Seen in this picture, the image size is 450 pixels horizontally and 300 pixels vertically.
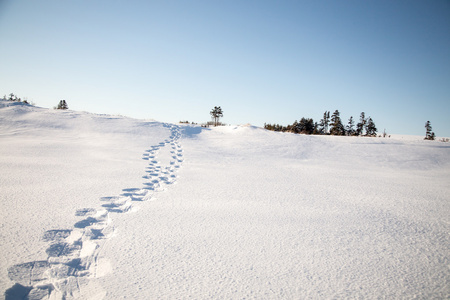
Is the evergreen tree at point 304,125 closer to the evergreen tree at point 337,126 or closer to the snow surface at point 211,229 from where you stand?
the evergreen tree at point 337,126

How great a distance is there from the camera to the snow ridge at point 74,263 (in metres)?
1.03

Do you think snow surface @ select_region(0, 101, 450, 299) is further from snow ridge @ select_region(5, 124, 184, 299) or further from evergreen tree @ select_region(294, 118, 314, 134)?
evergreen tree @ select_region(294, 118, 314, 134)

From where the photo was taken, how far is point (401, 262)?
4.32 feet

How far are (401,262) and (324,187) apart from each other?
161 centimetres

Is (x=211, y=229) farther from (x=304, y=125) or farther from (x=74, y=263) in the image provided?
(x=304, y=125)

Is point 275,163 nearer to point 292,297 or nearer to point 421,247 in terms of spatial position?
point 421,247

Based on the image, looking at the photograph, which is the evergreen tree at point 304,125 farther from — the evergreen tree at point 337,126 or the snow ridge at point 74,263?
the snow ridge at point 74,263

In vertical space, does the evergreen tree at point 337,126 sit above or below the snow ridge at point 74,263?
above

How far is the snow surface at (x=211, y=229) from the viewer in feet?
3.64

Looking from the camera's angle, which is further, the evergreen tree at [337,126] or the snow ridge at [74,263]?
the evergreen tree at [337,126]

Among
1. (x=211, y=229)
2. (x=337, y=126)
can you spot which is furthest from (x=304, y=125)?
(x=211, y=229)

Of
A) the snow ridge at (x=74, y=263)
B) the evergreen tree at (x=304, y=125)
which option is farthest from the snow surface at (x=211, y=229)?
the evergreen tree at (x=304, y=125)

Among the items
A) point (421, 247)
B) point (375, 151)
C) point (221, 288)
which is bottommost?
point (221, 288)

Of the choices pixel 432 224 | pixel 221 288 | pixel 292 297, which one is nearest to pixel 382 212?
pixel 432 224
